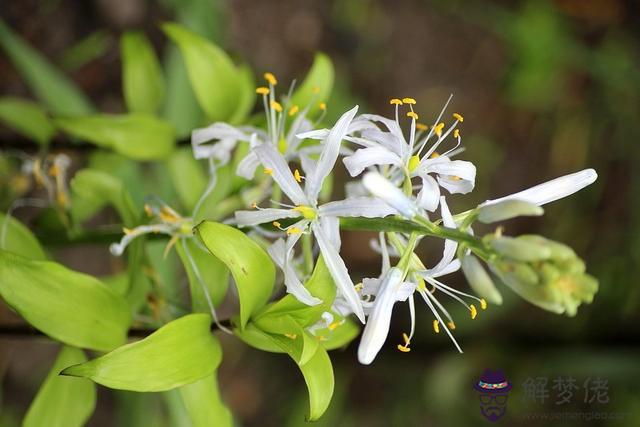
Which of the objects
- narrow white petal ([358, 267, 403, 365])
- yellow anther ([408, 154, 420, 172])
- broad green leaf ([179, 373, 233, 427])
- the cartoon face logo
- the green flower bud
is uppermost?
yellow anther ([408, 154, 420, 172])

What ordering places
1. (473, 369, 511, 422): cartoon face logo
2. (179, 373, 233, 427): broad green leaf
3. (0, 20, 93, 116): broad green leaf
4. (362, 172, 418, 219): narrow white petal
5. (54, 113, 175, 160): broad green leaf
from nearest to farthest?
(362, 172, 418, 219): narrow white petal < (179, 373, 233, 427): broad green leaf < (54, 113, 175, 160): broad green leaf < (0, 20, 93, 116): broad green leaf < (473, 369, 511, 422): cartoon face logo

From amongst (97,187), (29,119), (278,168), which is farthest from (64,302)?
(29,119)

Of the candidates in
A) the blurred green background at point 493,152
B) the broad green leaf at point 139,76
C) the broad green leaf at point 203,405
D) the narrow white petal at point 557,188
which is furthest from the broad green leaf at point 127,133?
the blurred green background at point 493,152

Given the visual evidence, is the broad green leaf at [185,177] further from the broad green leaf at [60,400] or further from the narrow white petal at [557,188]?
the narrow white petal at [557,188]

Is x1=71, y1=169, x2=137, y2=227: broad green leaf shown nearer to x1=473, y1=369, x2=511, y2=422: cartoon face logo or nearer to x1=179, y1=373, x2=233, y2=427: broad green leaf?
x1=179, y1=373, x2=233, y2=427: broad green leaf

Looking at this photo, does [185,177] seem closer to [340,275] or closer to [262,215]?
[262,215]

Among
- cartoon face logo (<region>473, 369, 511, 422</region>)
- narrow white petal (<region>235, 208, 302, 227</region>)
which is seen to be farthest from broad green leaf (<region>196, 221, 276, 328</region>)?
cartoon face logo (<region>473, 369, 511, 422</region>)
